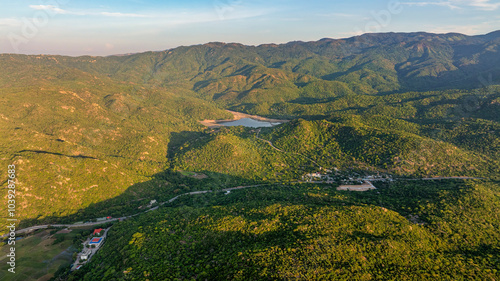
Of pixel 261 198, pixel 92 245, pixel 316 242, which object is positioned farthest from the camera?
pixel 261 198

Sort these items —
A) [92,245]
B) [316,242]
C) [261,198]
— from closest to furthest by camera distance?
[316,242], [92,245], [261,198]

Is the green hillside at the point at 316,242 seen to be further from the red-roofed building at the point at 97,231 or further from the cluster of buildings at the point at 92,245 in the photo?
the red-roofed building at the point at 97,231

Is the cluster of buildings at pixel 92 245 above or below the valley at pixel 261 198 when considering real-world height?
below

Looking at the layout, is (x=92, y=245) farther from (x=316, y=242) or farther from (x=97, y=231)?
(x=316, y=242)

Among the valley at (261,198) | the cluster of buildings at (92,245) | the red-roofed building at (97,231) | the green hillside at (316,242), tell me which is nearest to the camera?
the green hillside at (316,242)

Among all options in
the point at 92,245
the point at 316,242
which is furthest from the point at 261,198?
the point at 92,245

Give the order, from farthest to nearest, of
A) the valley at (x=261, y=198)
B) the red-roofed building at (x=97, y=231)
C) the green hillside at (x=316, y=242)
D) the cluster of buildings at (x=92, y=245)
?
the red-roofed building at (x=97, y=231)
the cluster of buildings at (x=92, y=245)
the valley at (x=261, y=198)
the green hillside at (x=316, y=242)

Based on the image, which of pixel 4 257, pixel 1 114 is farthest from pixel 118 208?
pixel 1 114

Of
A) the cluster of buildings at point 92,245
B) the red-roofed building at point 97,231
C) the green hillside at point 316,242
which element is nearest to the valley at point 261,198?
the green hillside at point 316,242

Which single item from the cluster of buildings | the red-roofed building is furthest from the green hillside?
the red-roofed building

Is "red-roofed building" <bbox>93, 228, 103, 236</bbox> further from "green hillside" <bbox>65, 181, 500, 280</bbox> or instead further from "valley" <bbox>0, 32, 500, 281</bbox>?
"green hillside" <bbox>65, 181, 500, 280</bbox>

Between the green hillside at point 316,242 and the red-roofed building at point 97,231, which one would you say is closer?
the green hillside at point 316,242
